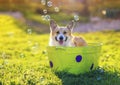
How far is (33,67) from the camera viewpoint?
8211 mm

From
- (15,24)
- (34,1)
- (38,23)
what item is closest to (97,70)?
(15,24)

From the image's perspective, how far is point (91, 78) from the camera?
6922mm

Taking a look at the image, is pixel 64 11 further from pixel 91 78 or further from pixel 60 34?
pixel 91 78

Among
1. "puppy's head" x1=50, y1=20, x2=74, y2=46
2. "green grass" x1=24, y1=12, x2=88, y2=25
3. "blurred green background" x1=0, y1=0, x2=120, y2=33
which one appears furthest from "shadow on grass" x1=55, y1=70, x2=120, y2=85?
"green grass" x1=24, y1=12, x2=88, y2=25

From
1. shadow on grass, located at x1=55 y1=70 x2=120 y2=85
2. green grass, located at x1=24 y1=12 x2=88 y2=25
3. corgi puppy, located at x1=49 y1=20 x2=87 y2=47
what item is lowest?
green grass, located at x1=24 y1=12 x2=88 y2=25

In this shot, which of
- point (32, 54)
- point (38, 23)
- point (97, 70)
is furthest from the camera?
point (38, 23)

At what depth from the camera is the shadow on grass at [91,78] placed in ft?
21.7

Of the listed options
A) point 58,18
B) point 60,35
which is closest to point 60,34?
point 60,35

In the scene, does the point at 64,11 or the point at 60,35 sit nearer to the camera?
the point at 60,35

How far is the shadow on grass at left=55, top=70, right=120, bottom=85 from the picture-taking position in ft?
21.7

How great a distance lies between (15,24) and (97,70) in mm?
18416

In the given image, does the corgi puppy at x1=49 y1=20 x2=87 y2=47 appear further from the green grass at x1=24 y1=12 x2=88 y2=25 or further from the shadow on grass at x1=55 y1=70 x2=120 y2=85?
the green grass at x1=24 y1=12 x2=88 y2=25

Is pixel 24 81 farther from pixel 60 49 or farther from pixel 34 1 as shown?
pixel 34 1

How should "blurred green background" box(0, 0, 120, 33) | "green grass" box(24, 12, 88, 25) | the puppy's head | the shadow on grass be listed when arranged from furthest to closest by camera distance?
"green grass" box(24, 12, 88, 25) < "blurred green background" box(0, 0, 120, 33) < the puppy's head < the shadow on grass
